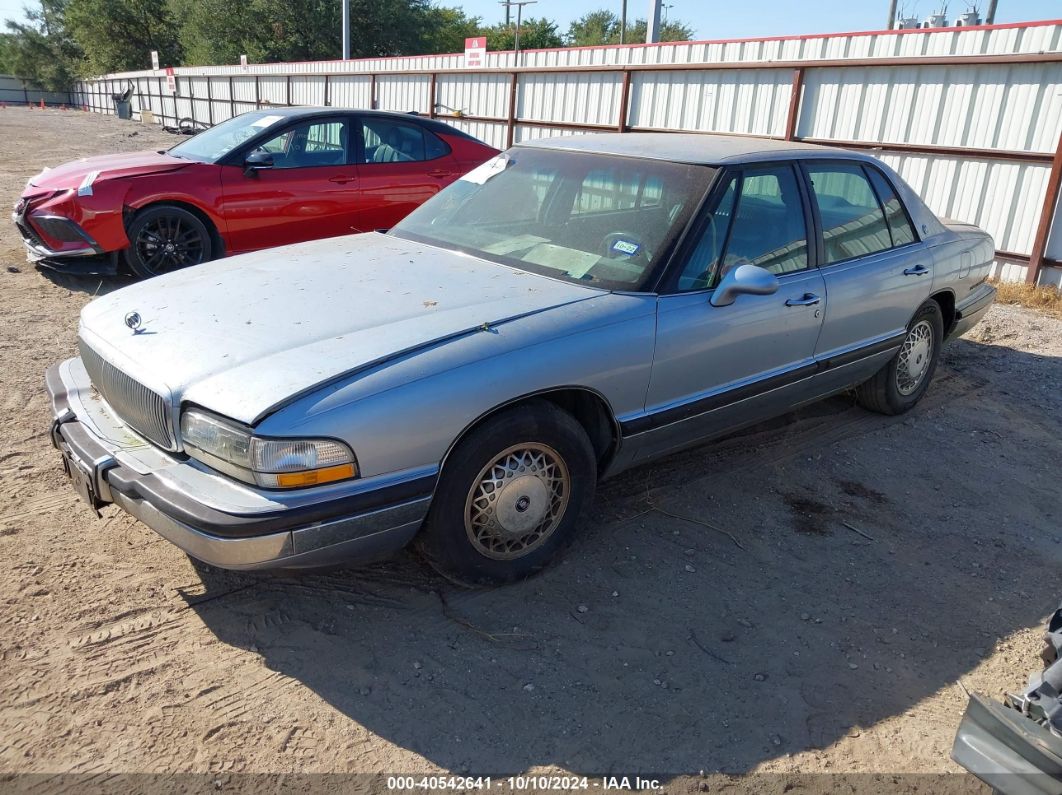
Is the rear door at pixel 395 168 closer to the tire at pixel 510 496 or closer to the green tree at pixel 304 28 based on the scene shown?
the tire at pixel 510 496

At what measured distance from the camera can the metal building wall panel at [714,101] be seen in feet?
36.5

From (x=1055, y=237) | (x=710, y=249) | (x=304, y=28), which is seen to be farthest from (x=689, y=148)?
(x=304, y=28)

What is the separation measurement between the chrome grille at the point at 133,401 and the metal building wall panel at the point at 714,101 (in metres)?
9.99

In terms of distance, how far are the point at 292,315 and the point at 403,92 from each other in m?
17.9

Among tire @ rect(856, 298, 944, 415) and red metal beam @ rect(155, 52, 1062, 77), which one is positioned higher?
red metal beam @ rect(155, 52, 1062, 77)

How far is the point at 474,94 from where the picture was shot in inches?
A: 665

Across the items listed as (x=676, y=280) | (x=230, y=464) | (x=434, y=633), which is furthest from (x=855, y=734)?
(x=230, y=464)

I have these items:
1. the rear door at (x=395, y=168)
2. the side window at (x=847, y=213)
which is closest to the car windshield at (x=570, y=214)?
the side window at (x=847, y=213)

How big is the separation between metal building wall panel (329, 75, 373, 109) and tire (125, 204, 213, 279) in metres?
14.8

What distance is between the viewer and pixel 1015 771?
2039mm

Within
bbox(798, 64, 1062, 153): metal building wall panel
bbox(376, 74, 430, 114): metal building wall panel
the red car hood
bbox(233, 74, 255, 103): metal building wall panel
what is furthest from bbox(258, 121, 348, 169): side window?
bbox(233, 74, 255, 103): metal building wall panel

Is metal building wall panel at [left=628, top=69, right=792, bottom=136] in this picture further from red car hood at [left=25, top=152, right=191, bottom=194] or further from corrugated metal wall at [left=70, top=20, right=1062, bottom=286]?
red car hood at [left=25, top=152, right=191, bottom=194]

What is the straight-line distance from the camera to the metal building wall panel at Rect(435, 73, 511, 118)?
1612 centimetres

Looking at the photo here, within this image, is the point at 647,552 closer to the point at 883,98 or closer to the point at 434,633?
the point at 434,633
